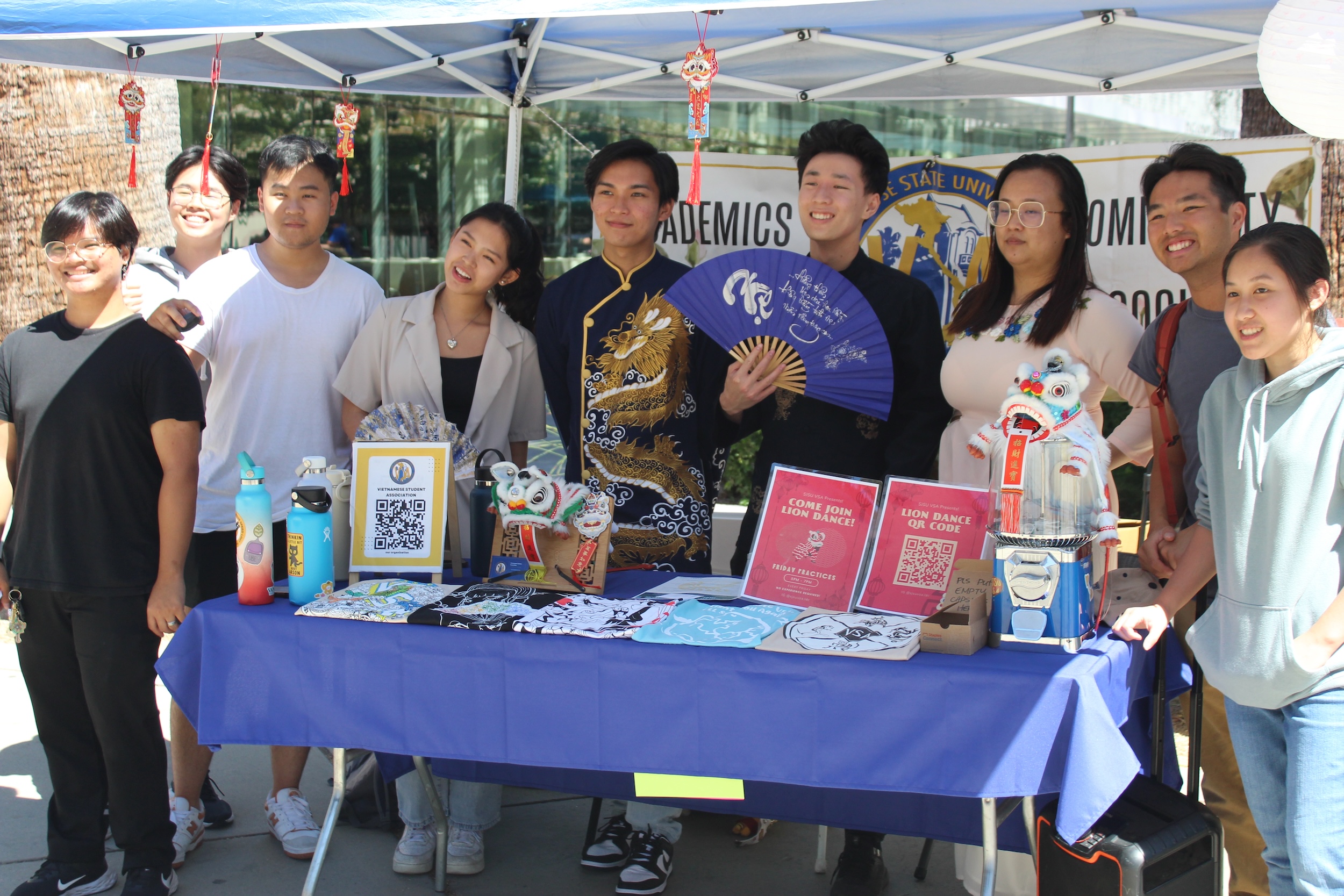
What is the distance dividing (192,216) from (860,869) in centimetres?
264

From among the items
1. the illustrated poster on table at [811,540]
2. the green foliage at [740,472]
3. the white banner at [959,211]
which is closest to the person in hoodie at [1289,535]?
the illustrated poster on table at [811,540]

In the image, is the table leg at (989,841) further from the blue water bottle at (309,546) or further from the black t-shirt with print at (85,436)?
the black t-shirt with print at (85,436)

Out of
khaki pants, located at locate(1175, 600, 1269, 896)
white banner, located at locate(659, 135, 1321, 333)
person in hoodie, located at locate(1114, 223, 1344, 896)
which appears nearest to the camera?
person in hoodie, located at locate(1114, 223, 1344, 896)

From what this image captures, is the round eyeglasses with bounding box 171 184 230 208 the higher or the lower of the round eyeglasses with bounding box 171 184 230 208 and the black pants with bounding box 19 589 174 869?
the higher

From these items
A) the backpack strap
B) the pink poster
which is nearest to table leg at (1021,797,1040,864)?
the pink poster

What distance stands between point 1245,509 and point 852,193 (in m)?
1.23

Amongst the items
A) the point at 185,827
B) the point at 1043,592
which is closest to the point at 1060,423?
the point at 1043,592

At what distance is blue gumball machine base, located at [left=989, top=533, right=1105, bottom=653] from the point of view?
198 cm

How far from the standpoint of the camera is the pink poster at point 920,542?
2246 millimetres

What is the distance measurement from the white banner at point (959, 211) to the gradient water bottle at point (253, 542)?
225 cm

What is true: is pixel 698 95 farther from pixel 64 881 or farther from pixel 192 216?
pixel 64 881

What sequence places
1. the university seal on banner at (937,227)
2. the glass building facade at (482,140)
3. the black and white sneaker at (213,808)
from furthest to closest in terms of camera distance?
the glass building facade at (482,140) → the university seal on banner at (937,227) → the black and white sneaker at (213,808)

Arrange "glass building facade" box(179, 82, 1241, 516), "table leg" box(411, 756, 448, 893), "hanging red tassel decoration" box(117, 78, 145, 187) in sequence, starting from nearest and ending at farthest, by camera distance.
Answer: "table leg" box(411, 756, 448, 893)
"hanging red tassel decoration" box(117, 78, 145, 187)
"glass building facade" box(179, 82, 1241, 516)

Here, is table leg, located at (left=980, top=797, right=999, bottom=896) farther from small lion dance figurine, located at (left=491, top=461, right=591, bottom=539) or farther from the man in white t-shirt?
the man in white t-shirt
